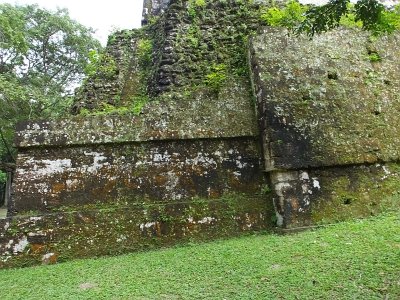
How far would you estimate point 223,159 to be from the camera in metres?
5.65

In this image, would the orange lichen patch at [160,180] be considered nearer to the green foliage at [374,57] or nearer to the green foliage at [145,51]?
the green foliage at [145,51]

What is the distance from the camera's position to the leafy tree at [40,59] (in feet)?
47.7

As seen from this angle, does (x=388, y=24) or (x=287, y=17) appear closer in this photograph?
(x=388, y=24)

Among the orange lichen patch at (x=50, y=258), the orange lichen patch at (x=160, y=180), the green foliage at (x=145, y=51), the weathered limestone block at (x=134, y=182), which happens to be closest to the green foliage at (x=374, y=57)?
the weathered limestone block at (x=134, y=182)

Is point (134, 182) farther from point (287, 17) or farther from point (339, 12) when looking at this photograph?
point (287, 17)

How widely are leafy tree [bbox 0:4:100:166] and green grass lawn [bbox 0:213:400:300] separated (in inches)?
465

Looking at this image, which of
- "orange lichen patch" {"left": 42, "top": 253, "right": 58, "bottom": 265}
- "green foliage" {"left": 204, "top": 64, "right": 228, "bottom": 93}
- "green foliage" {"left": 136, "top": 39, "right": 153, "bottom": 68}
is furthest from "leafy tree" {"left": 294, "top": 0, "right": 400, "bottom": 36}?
"green foliage" {"left": 136, "top": 39, "right": 153, "bottom": 68}

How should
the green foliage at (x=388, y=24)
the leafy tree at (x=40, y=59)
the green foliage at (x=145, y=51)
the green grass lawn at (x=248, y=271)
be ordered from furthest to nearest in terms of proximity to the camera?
the leafy tree at (x=40, y=59)
the green foliage at (x=145, y=51)
the green foliage at (x=388, y=24)
the green grass lawn at (x=248, y=271)

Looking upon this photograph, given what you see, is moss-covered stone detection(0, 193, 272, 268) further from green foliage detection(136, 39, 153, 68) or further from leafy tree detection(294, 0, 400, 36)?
green foliage detection(136, 39, 153, 68)

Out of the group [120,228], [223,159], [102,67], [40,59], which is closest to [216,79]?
[223,159]

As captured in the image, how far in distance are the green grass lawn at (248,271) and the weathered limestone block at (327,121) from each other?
50 cm

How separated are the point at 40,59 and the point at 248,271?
63.1 ft

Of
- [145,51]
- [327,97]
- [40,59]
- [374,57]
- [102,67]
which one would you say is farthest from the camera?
[40,59]

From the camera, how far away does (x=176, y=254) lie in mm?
4613
